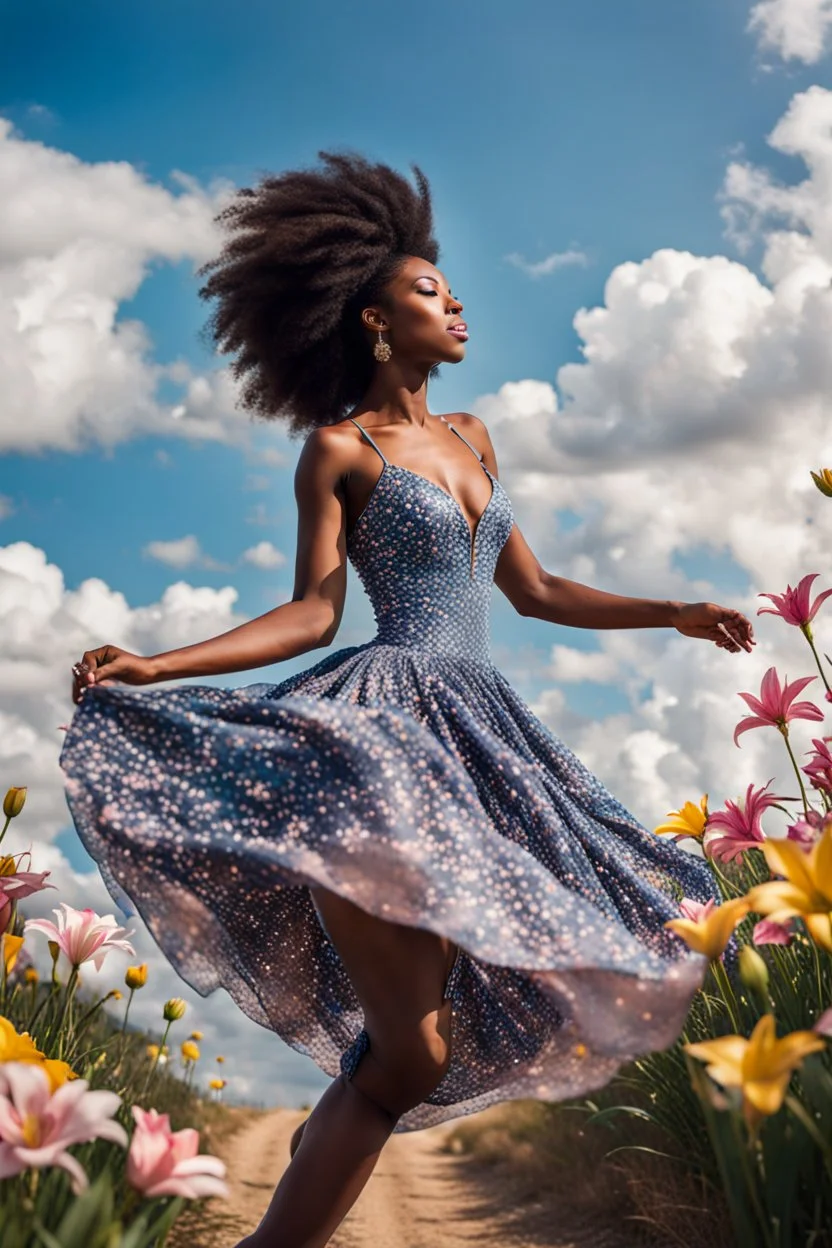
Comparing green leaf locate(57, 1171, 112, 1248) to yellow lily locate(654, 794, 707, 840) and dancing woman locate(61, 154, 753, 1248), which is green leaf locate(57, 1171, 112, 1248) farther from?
yellow lily locate(654, 794, 707, 840)

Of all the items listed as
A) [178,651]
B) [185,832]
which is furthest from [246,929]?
[178,651]

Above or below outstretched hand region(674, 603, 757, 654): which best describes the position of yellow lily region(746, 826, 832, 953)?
below

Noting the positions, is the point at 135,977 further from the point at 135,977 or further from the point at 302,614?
the point at 302,614

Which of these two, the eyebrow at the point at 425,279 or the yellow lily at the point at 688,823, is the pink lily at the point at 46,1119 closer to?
the yellow lily at the point at 688,823

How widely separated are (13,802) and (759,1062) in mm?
1946

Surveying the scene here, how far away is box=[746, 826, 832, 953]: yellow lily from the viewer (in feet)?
4.84

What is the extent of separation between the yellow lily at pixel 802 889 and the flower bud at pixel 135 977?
2.09 meters

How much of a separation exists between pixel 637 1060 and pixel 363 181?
2718mm

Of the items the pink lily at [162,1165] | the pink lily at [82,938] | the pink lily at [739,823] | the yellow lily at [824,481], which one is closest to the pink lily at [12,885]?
the pink lily at [82,938]

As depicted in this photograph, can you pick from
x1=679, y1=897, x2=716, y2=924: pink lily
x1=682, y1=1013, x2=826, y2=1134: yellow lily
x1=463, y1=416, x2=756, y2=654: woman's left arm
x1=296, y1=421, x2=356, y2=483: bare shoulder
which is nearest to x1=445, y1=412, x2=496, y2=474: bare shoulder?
x1=463, y1=416, x2=756, y2=654: woman's left arm

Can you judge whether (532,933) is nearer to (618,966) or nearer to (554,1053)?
(618,966)

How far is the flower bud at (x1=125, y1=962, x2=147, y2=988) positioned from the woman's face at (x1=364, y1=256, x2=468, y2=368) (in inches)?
71.6

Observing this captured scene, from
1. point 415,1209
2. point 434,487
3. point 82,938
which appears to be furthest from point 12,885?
point 415,1209

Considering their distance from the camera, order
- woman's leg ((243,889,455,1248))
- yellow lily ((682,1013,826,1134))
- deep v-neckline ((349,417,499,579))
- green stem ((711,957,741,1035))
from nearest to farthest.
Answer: yellow lily ((682,1013,826,1134)) → green stem ((711,957,741,1035)) → woman's leg ((243,889,455,1248)) → deep v-neckline ((349,417,499,579))
